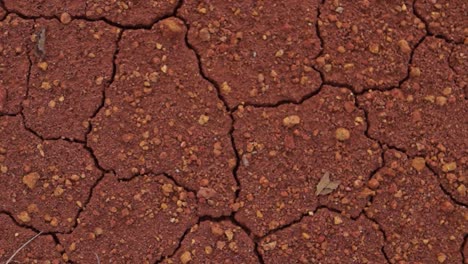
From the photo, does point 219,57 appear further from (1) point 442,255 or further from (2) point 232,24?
(1) point 442,255

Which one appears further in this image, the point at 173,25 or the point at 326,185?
the point at 173,25

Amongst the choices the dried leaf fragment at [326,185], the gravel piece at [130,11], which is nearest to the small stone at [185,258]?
the dried leaf fragment at [326,185]

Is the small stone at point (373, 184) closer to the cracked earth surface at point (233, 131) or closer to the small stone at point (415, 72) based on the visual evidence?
the cracked earth surface at point (233, 131)

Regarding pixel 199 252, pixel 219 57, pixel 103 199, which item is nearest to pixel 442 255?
pixel 199 252

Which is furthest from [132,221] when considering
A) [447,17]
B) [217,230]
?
[447,17]

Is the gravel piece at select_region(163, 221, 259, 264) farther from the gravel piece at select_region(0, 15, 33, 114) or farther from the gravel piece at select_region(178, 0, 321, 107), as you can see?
the gravel piece at select_region(0, 15, 33, 114)

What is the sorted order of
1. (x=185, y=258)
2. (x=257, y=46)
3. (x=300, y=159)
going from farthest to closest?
1. (x=257, y=46)
2. (x=300, y=159)
3. (x=185, y=258)

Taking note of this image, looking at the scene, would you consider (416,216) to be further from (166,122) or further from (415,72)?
(166,122)
